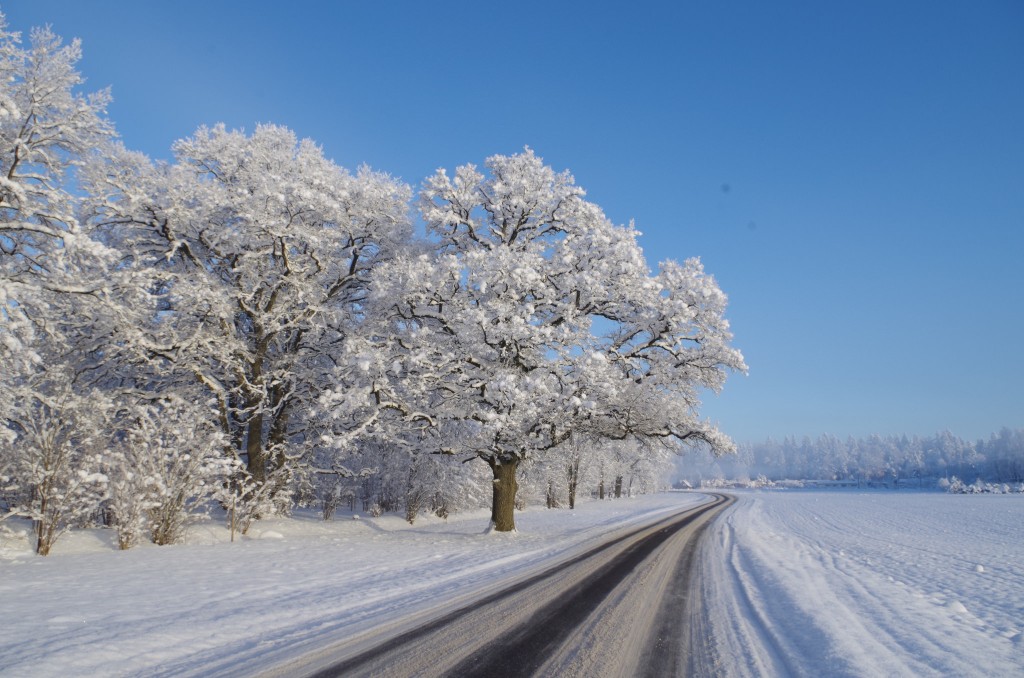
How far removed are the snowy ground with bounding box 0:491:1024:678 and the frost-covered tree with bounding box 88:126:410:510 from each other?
16.8ft

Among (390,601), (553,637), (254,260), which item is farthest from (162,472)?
(553,637)

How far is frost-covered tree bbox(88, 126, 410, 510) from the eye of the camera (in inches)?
587

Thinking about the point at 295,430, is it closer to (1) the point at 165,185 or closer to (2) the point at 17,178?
(1) the point at 165,185

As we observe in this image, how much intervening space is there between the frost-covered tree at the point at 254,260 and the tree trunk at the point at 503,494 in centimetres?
692

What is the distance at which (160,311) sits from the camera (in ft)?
51.4

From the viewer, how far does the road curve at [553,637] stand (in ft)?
15.4

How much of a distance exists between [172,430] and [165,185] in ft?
24.8

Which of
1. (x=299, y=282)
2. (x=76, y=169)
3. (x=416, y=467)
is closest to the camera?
(x=76, y=169)

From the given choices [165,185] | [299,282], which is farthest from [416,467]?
[165,185]

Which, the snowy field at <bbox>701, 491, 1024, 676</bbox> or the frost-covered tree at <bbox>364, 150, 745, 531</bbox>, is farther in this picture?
the frost-covered tree at <bbox>364, 150, 745, 531</bbox>

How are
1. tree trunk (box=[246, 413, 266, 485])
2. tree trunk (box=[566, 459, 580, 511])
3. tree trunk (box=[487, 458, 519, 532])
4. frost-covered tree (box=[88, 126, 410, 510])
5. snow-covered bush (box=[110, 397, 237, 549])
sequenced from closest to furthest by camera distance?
snow-covered bush (box=[110, 397, 237, 549])
frost-covered tree (box=[88, 126, 410, 510])
tree trunk (box=[487, 458, 519, 532])
tree trunk (box=[246, 413, 266, 485])
tree trunk (box=[566, 459, 580, 511])

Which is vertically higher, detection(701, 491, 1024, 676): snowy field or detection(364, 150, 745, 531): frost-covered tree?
detection(364, 150, 745, 531): frost-covered tree

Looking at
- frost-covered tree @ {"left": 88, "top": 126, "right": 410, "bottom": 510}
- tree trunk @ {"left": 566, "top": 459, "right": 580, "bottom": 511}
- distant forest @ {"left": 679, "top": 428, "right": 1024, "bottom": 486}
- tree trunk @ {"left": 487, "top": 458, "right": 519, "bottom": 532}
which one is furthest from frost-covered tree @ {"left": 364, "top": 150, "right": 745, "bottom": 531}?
distant forest @ {"left": 679, "top": 428, "right": 1024, "bottom": 486}

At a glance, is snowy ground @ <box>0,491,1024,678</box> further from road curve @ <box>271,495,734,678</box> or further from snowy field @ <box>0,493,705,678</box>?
road curve @ <box>271,495,734,678</box>
